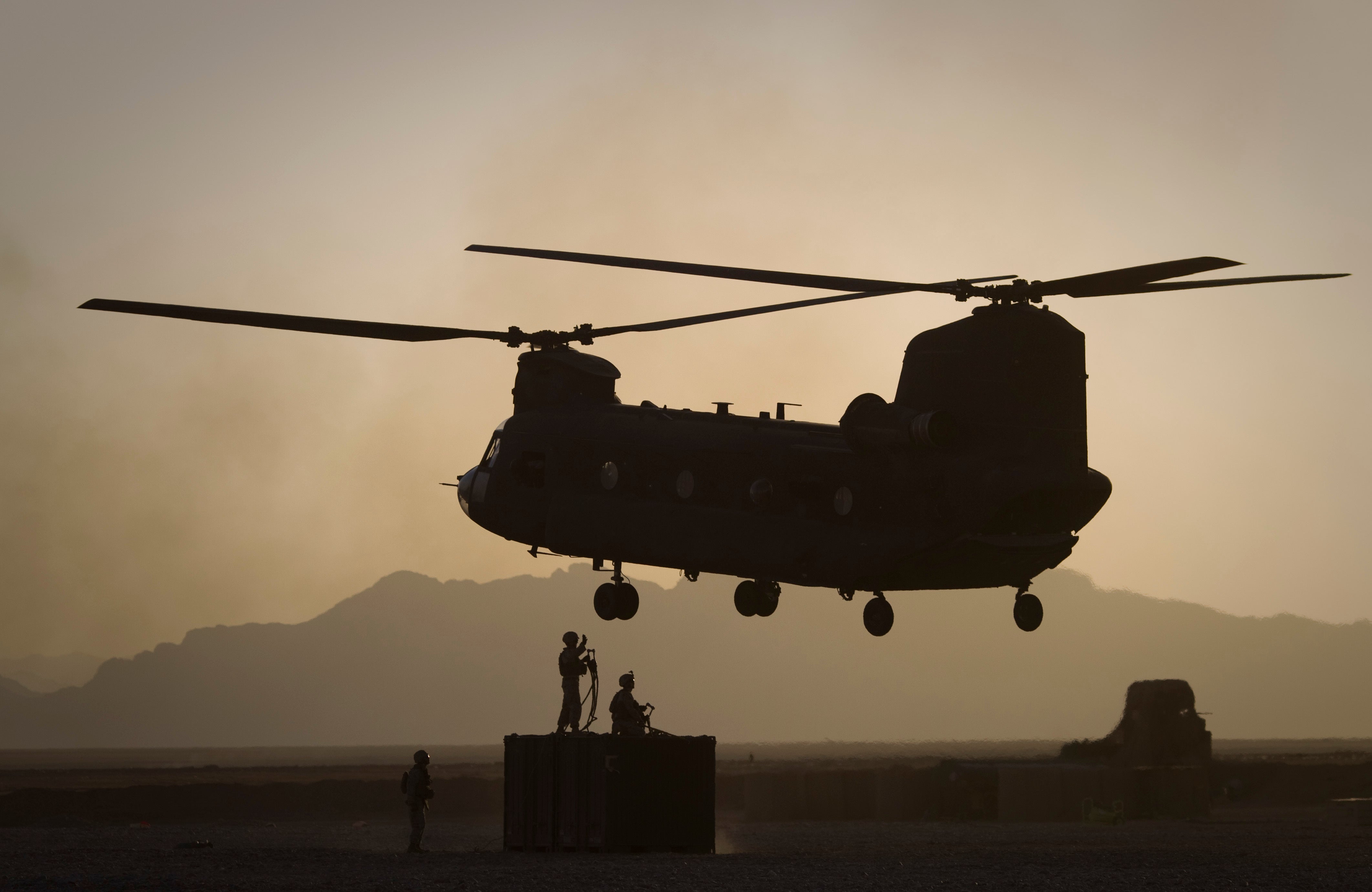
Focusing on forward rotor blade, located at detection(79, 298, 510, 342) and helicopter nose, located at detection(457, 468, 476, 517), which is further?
helicopter nose, located at detection(457, 468, 476, 517)

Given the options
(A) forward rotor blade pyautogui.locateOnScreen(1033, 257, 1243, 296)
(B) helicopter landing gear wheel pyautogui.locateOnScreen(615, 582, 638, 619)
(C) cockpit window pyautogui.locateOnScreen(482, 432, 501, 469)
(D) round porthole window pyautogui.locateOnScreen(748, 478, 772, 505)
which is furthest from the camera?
(C) cockpit window pyautogui.locateOnScreen(482, 432, 501, 469)

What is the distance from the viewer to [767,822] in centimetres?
6147

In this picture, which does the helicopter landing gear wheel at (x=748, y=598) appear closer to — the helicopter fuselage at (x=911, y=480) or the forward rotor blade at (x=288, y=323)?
the helicopter fuselage at (x=911, y=480)

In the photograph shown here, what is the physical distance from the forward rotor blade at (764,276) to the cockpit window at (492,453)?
22.5ft

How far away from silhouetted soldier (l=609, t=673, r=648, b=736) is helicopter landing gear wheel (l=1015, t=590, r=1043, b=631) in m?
8.77

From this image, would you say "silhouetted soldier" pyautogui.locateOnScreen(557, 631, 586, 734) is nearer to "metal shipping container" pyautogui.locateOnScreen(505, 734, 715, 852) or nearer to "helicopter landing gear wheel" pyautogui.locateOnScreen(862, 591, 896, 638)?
"metal shipping container" pyautogui.locateOnScreen(505, 734, 715, 852)

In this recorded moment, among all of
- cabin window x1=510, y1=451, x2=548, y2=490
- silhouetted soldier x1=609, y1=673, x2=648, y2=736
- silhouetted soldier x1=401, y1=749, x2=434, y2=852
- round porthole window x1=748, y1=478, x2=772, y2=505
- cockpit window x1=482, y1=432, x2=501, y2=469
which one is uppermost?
cockpit window x1=482, y1=432, x2=501, y2=469

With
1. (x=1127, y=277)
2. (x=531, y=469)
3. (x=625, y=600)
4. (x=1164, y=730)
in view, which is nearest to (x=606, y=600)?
(x=625, y=600)

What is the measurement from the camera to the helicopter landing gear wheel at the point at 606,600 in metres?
26.9

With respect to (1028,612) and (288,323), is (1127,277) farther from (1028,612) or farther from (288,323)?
(288,323)

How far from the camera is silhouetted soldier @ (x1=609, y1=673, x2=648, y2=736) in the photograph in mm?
27734

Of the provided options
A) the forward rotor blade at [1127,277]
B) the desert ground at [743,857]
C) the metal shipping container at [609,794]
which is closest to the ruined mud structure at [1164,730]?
the desert ground at [743,857]

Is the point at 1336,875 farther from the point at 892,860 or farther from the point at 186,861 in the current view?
the point at 186,861

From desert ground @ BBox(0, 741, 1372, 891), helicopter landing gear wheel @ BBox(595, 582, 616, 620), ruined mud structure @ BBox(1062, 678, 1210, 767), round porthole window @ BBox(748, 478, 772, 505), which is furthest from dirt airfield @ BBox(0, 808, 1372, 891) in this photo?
ruined mud structure @ BBox(1062, 678, 1210, 767)
